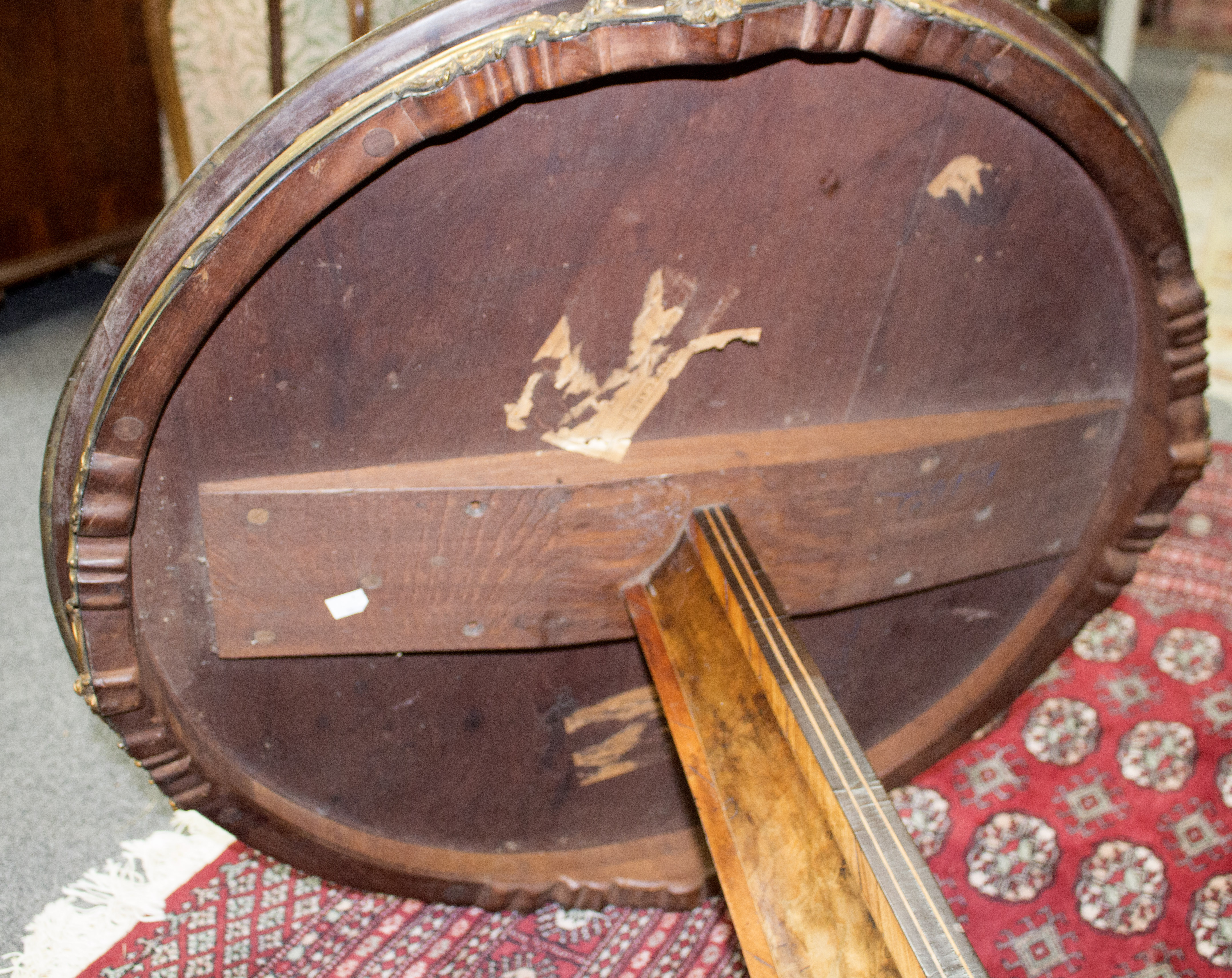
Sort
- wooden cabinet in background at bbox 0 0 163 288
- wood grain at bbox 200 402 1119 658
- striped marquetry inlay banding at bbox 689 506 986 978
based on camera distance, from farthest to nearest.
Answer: wooden cabinet in background at bbox 0 0 163 288 → wood grain at bbox 200 402 1119 658 → striped marquetry inlay banding at bbox 689 506 986 978

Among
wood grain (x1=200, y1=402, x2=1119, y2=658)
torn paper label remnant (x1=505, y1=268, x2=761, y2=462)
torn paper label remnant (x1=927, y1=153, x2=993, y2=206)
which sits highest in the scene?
torn paper label remnant (x1=927, y1=153, x2=993, y2=206)

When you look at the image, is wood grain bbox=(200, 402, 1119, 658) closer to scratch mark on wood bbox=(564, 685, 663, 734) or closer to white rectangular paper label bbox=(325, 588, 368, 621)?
white rectangular paper label bbox=(325, 588, 368, 621)

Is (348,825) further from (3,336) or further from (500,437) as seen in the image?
(3,336)

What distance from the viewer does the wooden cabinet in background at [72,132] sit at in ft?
7.82

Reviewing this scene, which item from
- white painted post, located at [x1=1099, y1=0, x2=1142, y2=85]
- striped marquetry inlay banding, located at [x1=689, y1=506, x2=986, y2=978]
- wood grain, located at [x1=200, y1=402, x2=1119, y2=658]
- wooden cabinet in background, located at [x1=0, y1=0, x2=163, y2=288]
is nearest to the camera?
striped marquetry inlay banding, located at [x1=689, y1=506, x2=986, y2=978]

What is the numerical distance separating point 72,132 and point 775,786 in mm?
2463

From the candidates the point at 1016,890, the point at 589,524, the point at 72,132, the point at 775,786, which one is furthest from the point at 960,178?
the point at 72,132

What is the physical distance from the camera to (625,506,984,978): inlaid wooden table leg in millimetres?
712

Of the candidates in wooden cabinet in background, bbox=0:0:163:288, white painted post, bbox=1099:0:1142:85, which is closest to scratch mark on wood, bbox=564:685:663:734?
wooden cabinet in background, bbox=0:0:163:288

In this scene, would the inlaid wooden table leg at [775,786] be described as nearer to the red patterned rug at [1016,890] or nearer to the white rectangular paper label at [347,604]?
the white rectangular paper label at [347,604]

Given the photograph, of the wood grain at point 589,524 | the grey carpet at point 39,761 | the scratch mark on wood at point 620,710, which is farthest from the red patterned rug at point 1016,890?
the wood grain at point 589,524

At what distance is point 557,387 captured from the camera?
97 centimetres

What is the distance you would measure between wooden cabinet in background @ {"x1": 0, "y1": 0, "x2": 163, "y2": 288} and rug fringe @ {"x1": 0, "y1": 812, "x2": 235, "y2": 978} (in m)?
1.68

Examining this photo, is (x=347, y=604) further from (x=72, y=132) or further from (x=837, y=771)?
(x=72, y=132)
